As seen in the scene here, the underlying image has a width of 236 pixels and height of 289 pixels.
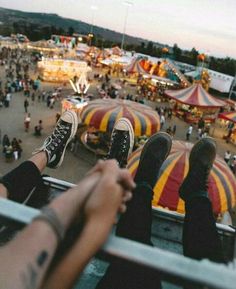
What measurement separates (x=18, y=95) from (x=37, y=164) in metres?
20.4

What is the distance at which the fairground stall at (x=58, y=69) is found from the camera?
26750 millimetres

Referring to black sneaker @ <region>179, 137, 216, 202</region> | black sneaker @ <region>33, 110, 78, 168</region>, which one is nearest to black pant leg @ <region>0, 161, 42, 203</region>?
black sneaker @ <region>33, 110, 78, 168</region>

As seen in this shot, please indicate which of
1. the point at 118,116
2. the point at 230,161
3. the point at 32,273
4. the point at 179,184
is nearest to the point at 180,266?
the point at 32,273

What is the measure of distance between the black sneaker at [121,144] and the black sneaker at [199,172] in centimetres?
75

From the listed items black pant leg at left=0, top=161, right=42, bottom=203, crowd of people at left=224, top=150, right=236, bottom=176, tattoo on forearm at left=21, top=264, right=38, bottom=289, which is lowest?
crowd of people at left=224, top=150, right=236, bottom=176

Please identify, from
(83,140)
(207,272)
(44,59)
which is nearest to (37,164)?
(207,272)

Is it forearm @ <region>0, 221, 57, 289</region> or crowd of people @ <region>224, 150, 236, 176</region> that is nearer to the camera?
forearm @ <region>0, 221, 57, 289</region>

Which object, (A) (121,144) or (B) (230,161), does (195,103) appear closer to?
(B) (230,161)

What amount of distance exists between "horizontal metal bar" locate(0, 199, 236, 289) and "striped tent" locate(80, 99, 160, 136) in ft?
33.7

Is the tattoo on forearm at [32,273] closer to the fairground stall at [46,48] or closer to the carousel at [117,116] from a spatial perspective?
the carousel at [117,116]

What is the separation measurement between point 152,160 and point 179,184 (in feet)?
13.3

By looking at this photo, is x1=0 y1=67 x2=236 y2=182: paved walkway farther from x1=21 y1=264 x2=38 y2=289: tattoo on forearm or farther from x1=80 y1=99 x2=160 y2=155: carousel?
x1=21 y1=264 x2=38 y2=289: tattoo on forearm

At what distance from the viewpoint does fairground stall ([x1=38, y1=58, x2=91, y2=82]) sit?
2675 centimetres

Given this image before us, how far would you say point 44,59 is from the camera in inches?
1048
